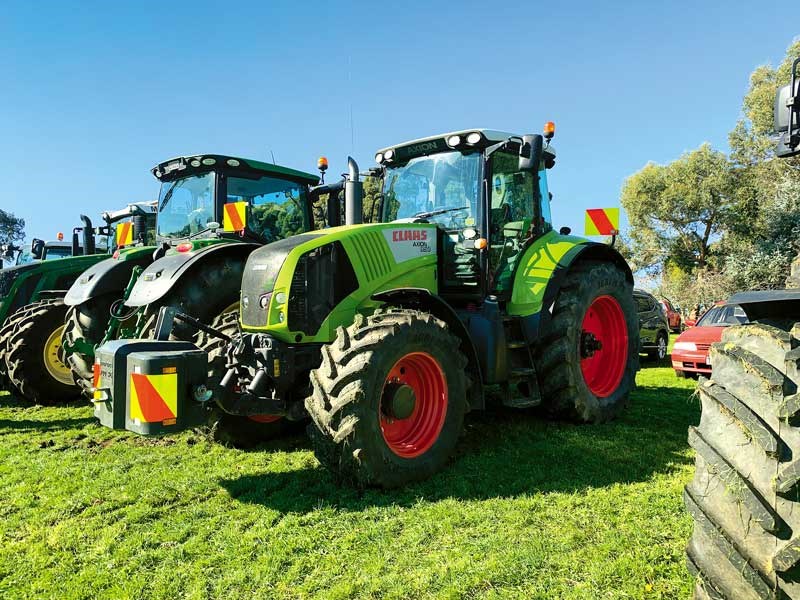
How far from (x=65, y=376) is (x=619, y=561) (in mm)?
7284

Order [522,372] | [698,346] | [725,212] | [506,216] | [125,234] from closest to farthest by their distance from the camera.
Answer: [522,372]
[506,216]
[125,234]
[698,346]
[725,212]

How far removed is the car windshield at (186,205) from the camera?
276 inches

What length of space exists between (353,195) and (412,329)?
5.45 ft

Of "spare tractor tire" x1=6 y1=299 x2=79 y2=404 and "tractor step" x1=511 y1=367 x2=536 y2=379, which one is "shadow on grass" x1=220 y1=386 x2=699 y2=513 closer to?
"tractor step" x1=511 y1=367 x2=536 y2=379

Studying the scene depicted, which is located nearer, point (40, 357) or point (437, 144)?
point (437, 144)

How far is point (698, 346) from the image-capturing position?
9469 millimetres

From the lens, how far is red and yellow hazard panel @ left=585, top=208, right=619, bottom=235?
6.46 m

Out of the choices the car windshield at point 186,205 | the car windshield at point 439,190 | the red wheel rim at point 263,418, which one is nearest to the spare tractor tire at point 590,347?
the car windshield at point 439,190

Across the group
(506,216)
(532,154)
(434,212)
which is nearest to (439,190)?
(434,212)

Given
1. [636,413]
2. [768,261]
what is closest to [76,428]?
[636,413]

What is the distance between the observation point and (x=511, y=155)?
5.81 metres

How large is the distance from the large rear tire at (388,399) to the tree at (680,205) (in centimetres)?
2677

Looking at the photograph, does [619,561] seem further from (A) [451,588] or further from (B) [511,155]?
(B) [511,155]

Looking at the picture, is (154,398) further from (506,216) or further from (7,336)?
(7,336)
